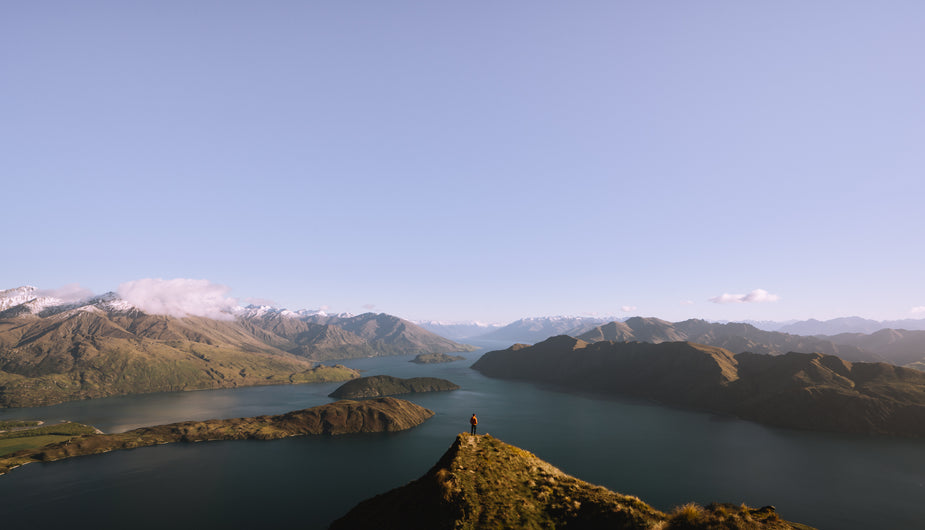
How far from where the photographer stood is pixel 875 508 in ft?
362

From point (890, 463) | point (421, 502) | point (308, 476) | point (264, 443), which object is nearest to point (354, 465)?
point (308, 476)

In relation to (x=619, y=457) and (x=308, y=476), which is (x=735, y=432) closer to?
(x=619, y=457)

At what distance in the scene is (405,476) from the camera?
5517 inches

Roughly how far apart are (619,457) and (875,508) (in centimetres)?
7398

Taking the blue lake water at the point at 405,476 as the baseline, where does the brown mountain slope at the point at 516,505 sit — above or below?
above

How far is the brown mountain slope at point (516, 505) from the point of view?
2773 cm

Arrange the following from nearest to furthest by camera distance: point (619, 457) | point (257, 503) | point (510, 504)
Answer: point (510, 504)
point (257, 503)
point (619, 457)

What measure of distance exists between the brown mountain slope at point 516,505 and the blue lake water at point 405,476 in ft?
290

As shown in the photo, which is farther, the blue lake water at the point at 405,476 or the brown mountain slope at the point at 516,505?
the blue lake water at the point at 405,476

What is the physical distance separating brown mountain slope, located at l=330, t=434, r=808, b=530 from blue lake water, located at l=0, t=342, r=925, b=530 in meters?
88.5

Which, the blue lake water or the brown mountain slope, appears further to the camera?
the blue lake water

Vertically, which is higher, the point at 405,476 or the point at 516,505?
the point at 516,505

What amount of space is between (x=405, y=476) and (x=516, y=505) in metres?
123

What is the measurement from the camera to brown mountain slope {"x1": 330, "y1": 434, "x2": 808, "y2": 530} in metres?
27.7
